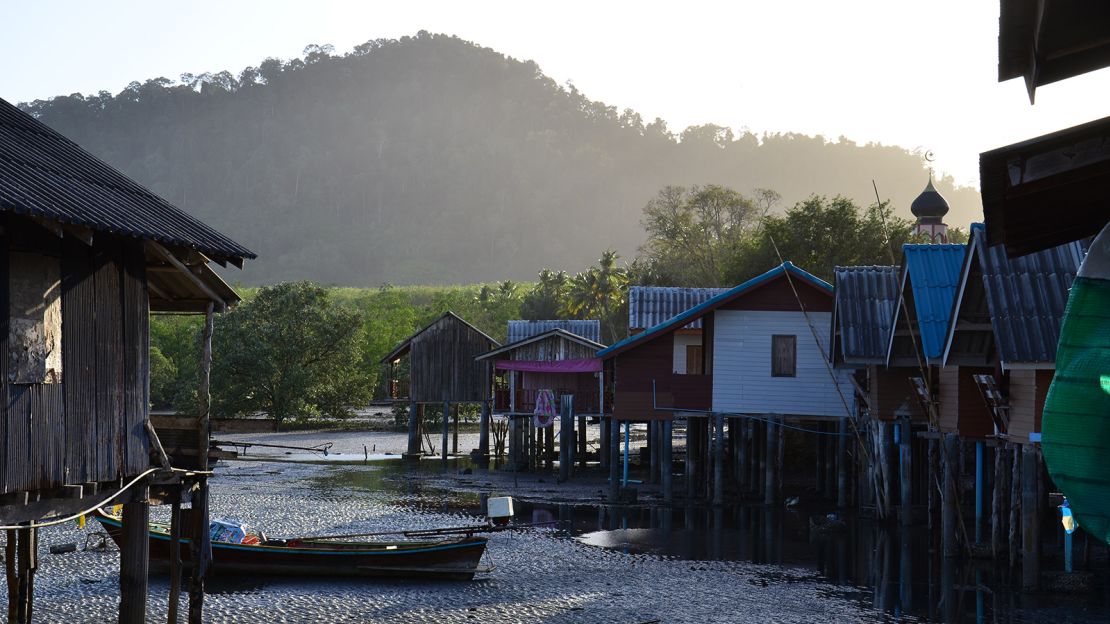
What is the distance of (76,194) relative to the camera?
44.5 ft

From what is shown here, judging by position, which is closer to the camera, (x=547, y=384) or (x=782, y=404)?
(x=782, y=404)

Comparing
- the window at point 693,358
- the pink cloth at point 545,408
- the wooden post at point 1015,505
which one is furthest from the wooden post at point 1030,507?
the pink cloth at point 545,408

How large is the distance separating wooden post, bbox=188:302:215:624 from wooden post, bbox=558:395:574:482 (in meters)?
26.6

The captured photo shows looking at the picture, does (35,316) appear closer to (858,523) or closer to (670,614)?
(670,614)

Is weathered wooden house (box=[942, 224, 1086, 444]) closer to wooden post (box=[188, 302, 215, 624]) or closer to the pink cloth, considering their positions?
wooden post (box=[188, 302, 215, 624])

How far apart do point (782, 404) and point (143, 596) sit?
81.0 ft

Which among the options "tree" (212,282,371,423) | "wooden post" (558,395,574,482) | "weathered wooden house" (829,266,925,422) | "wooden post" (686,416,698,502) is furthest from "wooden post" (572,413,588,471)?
"tree" (212,282,371,423)

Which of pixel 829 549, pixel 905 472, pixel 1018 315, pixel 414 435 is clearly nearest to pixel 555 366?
pixel 414 435

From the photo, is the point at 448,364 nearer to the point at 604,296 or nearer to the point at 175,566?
the point at 604,296

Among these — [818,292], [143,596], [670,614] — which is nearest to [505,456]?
[818,292]

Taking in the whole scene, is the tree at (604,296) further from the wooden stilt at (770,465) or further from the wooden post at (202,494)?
the wooden post at (202,494)

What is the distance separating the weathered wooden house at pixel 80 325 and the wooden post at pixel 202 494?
0.08 metres

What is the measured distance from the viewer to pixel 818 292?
1414 inches

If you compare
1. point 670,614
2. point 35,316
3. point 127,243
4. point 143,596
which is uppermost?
point 127,243
